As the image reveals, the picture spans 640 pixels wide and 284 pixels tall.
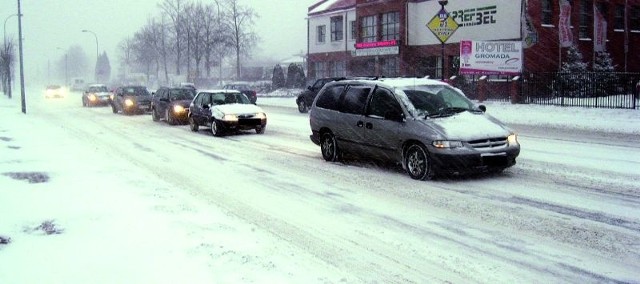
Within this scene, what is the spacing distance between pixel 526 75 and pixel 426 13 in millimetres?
13990

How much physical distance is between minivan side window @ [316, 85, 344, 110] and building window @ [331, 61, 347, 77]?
123 ft

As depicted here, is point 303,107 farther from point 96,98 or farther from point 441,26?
point 96,98

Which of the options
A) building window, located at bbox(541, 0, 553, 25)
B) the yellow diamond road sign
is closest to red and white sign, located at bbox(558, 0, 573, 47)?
building window, located at bbox(541, 0, 553, 25)

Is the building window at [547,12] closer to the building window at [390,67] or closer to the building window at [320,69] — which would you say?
the building window at [390,67]

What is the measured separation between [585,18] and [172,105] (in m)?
26.0

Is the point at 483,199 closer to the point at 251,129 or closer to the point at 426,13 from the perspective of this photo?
the point at 251,129

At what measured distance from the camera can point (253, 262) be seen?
17.2 feet

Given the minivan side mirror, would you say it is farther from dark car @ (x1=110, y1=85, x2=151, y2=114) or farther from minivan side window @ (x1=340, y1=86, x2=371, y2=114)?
dark car @ (x1=110, y1=85, x2=151, y2=114)

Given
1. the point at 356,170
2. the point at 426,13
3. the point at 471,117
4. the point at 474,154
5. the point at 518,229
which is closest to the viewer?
the point at 518,229

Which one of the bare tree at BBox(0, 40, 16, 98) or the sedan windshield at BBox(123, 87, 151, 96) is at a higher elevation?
the bare tree at BBox(0, 40, 16, 98)

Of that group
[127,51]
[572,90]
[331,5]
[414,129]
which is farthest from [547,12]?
[127,51]

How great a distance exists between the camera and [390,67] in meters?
42.8

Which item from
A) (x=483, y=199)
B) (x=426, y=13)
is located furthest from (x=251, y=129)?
(x=426, y=13)

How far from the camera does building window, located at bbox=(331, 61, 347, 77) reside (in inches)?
1954
